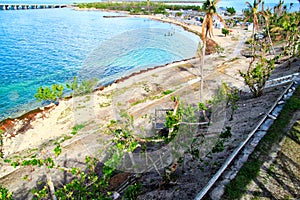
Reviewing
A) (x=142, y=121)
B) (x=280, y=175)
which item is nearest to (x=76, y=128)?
(x=142, y=121)

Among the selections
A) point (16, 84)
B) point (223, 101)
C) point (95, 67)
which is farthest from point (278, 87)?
point (16, 84)

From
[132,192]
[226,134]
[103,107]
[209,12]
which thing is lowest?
[103,107]

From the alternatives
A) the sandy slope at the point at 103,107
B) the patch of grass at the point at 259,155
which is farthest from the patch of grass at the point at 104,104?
the patch of grass at the point at 259,155

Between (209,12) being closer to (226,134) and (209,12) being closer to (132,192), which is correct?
(226,134)

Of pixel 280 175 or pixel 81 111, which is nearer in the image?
pixel 280 175

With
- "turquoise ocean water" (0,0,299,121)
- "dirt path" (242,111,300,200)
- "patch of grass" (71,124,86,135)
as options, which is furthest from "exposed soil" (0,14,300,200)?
"turquoise ocean water" (0,0,299,121)

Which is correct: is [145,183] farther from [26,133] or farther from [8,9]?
[8,9]

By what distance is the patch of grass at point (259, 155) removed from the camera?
7.13m

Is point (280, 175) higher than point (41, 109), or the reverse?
point (280, 175)

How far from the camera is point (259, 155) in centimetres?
847

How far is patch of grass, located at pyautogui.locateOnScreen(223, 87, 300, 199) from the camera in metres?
7.13

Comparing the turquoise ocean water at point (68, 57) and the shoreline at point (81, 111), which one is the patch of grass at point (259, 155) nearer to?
the shoreline at point (81, 111)

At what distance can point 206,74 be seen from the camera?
77.2 ft

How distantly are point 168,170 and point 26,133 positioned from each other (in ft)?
38.2
